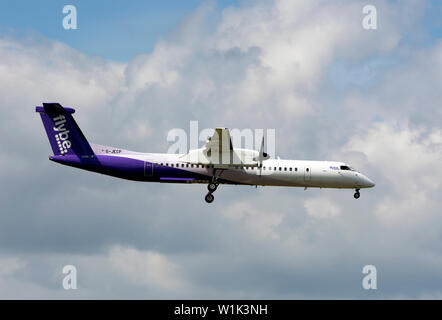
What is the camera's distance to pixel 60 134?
53.6 meters

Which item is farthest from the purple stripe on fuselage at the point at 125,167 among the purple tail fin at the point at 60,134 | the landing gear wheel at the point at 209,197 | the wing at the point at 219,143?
the wing at the point at 219,143

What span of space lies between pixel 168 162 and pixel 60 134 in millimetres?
7762

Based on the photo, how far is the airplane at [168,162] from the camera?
2082 inches

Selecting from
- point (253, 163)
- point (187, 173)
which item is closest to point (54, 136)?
point (187, 173)

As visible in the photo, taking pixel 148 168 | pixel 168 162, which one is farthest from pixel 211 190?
pixel 148 168

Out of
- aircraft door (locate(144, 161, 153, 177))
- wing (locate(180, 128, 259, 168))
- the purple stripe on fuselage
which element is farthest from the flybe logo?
wing (locate(180, 128, 259, 168))

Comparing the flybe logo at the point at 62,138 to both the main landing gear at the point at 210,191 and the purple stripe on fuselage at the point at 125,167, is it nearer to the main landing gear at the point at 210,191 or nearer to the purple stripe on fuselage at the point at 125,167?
the purple stripe on fuselage at the point at 125,167

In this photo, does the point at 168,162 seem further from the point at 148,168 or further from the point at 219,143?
the point at 219,143

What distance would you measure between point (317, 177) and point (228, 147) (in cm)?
770
